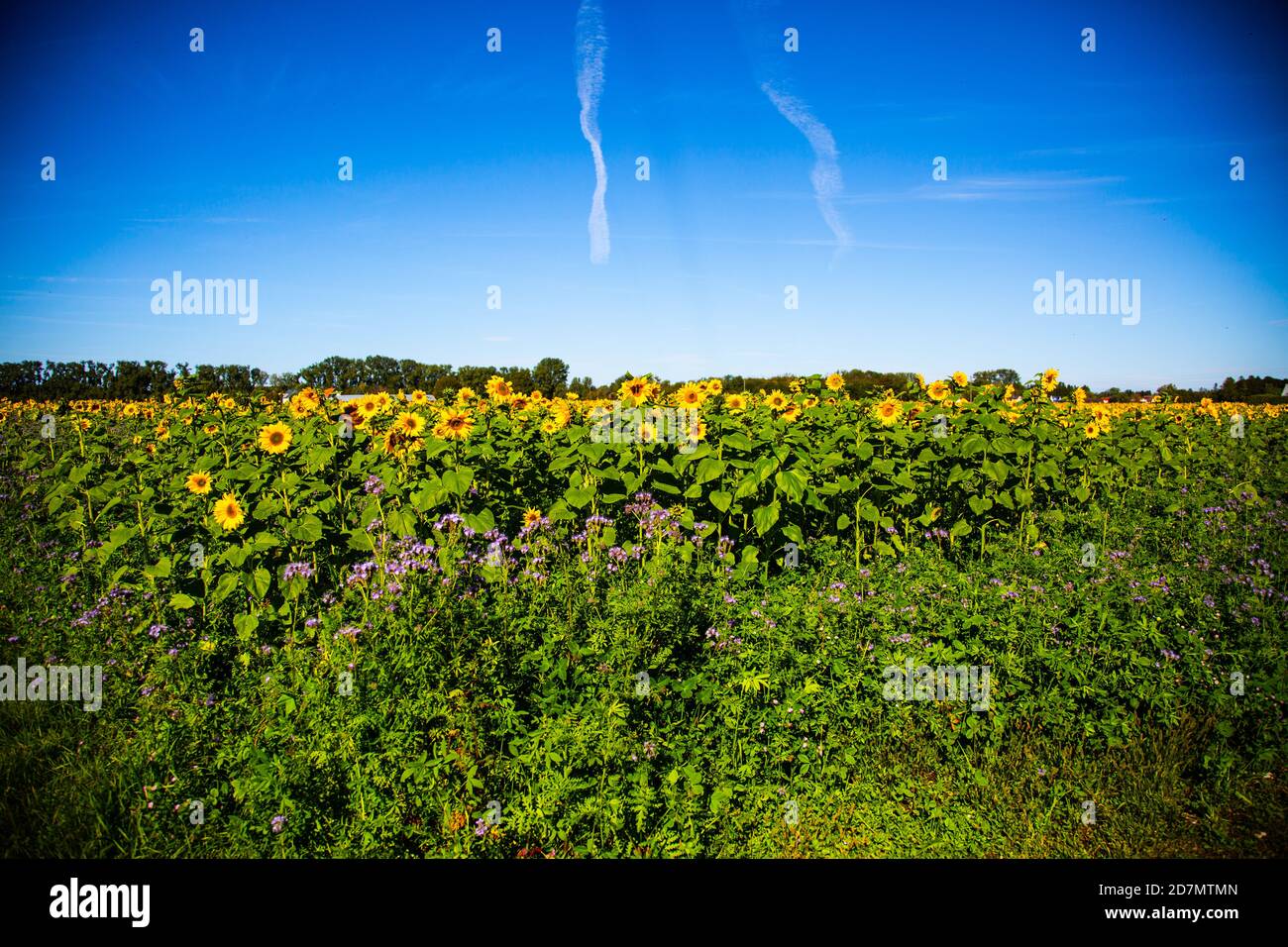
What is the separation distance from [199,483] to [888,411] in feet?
20.3

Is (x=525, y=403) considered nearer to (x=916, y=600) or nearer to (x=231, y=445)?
(x=231, y=445)

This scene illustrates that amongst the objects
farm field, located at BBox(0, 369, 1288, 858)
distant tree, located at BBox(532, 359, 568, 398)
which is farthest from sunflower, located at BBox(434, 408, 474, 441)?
distant tree, located at BBox(532, 359, 568, 398)

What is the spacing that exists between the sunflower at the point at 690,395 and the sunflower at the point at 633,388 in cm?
39

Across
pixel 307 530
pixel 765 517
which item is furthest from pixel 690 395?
pixel 307 530

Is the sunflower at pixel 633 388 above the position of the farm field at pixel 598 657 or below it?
above

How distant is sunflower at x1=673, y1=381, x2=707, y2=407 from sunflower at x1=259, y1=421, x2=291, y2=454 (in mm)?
3191

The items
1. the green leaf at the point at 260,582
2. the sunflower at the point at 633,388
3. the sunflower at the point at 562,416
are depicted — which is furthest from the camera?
the sunflower at the point at 562,416

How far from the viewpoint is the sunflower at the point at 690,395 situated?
20.1ft

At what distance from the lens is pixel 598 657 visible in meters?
3.53

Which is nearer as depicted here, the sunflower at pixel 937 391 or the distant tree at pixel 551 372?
the sunflower at pixel 937 391

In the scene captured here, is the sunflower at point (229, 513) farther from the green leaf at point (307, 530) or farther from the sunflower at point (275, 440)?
the sunflower at point (275, 440)

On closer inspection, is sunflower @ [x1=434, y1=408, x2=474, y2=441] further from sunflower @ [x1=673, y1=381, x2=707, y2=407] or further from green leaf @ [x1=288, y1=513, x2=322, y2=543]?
sunflower @ [x1=673, y1=381, x2=707, y2=407]

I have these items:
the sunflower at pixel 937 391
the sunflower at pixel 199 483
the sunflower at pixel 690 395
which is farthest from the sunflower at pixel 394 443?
the sunflower at pixel 937 391
